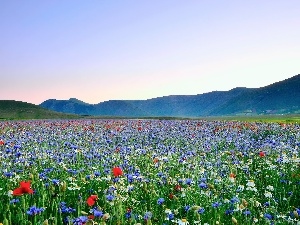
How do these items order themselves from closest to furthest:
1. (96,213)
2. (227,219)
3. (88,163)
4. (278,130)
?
1. (96,213)
2. (227,219)
3. (88,163)
4. (278,130)

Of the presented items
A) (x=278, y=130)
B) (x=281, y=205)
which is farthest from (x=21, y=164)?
(x=278, y=130)

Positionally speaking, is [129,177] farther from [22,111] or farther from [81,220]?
[22,111]

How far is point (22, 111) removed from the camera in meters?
93.7

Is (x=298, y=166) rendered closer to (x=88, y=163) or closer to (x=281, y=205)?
(x=281, y=205)

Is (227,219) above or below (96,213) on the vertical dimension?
below

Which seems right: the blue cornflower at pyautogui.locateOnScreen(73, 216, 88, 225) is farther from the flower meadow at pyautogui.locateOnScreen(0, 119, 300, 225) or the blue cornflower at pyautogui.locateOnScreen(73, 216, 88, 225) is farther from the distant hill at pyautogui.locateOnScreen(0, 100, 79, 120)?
the distant hill at pyautogui.locateOnScreen(0, 100, 79, 120)

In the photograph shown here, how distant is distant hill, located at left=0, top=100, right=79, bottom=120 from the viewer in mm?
83506

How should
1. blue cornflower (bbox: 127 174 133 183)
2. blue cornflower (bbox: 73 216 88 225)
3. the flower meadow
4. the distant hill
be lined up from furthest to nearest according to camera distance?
the distant hill
blue cornflower (bbox: 127 174 133 183)
the flower meadow
blue cornflower (bbox: 73 216 88 225)

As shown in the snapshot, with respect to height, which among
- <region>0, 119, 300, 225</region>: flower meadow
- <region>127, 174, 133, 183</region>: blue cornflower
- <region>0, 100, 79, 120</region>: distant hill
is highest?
<region>0, 100, 79, 120</region>: distant hill

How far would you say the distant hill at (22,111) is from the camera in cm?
8351

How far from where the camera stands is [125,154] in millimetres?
11422

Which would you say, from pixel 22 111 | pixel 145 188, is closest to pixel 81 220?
pixel 145 188

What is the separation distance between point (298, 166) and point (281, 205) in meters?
3.23

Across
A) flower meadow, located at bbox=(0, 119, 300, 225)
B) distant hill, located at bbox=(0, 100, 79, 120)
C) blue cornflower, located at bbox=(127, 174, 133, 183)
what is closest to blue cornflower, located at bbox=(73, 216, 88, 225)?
flower meadow, located at bbox=(0, 119, 300, 225)
